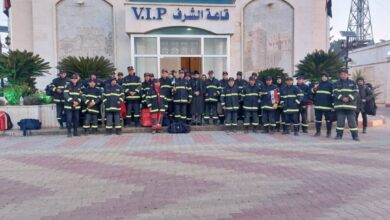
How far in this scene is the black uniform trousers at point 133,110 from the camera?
13.7 metres

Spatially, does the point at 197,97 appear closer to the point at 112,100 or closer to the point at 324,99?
the point at 112,100

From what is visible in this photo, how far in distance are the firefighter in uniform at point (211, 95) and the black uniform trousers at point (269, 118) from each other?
6.09 ft

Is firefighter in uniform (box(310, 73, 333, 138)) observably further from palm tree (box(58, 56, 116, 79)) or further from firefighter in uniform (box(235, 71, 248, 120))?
palm tree (box(58, 56, 116, 79))

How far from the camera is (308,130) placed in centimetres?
1433

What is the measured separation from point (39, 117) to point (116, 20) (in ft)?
24.3

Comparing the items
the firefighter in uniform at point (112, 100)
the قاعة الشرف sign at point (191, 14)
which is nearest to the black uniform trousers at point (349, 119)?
the firefighter in uniform at point (112, 100)

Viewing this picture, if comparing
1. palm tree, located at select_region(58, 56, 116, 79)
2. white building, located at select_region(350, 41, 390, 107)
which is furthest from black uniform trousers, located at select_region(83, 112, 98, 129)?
white building, located at select_region(350, 41, 390, 107)

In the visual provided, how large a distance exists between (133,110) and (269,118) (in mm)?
4875

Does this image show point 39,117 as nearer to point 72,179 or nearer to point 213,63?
point 72,179

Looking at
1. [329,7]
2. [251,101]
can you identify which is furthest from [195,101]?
[329,7]

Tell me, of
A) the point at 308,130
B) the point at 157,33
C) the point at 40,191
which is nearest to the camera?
the point at 40,191

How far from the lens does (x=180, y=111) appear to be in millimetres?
13789

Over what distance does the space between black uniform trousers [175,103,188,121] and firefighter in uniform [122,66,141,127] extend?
1.37m

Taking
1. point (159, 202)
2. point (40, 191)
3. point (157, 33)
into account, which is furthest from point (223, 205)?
point (157, 33)
